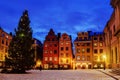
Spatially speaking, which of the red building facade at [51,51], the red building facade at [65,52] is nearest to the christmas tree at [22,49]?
the red building facade at [65,52]

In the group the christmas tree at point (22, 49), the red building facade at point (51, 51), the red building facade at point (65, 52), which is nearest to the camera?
the christmas tree at point (22, 49)

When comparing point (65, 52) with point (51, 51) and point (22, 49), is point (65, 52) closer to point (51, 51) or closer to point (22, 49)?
point (51, 51)

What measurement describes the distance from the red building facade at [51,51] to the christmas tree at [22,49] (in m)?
62.8

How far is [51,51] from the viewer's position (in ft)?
368

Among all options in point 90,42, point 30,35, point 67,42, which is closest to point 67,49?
point 67,42

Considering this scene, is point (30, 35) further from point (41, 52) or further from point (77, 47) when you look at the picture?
point (41, 52)

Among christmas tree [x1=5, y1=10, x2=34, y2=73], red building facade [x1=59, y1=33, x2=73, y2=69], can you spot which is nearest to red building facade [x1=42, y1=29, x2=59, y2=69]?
red building facade [x1=59, y1=33, x2=73, y2=69]

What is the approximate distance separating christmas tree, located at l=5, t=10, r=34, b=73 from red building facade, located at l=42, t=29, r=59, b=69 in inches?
2471

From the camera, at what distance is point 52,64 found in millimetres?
110500

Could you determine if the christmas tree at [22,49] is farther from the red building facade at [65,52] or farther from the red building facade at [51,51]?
the red building facade at [51,51]

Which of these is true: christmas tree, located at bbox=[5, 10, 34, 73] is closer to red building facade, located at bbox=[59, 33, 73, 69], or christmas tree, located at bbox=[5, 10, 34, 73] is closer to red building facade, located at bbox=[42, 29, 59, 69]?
red building facade, located at bbox=[59, 33, 73, 69]

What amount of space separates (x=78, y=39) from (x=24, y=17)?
62695 mm

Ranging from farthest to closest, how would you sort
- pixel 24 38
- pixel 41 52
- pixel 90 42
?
pixel 41 52
pixel 90 42
pixel 24 38

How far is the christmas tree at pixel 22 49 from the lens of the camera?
152ft
